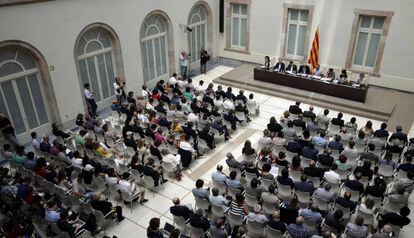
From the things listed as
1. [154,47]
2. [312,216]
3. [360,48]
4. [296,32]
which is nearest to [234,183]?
[312,216]

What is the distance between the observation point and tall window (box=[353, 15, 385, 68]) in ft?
57.5

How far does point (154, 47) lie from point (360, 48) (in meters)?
10.8

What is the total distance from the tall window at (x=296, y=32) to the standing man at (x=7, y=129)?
1506 centimetres

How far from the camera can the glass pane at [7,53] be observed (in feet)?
40.2

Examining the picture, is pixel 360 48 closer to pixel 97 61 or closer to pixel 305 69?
pixel 305 69

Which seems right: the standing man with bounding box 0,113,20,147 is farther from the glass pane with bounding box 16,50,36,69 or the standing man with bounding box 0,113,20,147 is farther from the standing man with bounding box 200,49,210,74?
the standing man with bounding box 200,49,210,74

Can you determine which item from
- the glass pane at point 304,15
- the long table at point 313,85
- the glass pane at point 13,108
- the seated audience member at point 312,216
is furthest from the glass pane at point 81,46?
the glass pane at point 304,15

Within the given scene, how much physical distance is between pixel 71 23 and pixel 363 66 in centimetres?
1447

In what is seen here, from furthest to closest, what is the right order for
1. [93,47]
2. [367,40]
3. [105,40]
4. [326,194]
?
[367,40], [105,40], [93,47], [326,194]

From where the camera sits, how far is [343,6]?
1791 centimetres

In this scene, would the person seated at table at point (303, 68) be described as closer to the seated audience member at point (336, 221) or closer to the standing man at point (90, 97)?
the standing man at point (90, 97)

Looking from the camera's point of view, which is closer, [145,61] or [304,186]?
[304,186]

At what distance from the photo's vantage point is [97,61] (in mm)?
15633

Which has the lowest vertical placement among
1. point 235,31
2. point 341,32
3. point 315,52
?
point 315,52
